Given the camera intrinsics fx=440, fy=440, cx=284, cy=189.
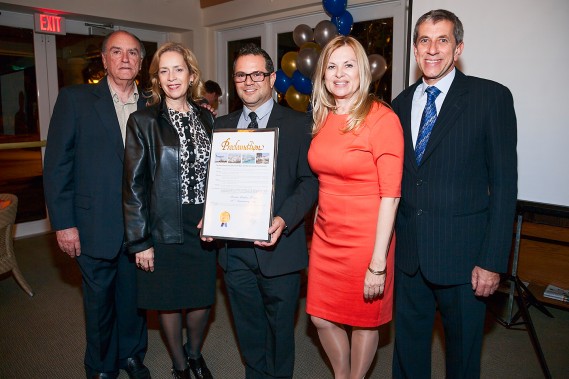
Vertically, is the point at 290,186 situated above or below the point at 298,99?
below

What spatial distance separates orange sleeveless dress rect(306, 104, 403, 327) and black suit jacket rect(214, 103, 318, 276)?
0.06 m

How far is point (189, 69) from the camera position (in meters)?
2.18

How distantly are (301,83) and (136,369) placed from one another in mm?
3140

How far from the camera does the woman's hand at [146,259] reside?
2113 mm

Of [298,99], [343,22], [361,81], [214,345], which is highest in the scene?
[343,22]

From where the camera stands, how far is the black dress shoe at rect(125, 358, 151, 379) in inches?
103

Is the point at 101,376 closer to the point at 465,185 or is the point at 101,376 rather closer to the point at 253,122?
the point at 253,122

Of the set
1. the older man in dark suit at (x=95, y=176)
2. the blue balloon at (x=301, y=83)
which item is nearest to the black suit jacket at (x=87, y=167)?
the older man in dark suit at (x=95, y=176)

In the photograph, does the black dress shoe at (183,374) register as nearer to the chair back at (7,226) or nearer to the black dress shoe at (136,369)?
the black dress shoe at (136,369)

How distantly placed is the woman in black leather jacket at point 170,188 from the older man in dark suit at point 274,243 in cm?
16

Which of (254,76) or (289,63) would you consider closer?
(254,76)

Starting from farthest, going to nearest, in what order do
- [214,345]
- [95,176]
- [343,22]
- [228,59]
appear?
[228,59]
[343,22]
[214,345]
[95,176]

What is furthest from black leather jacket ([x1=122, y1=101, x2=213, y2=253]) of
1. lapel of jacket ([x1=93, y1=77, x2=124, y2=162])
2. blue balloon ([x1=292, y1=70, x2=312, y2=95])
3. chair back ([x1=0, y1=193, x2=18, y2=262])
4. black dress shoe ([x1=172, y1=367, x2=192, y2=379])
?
blue balloon ([x1=292, y1=70, x2=312, y2=95])

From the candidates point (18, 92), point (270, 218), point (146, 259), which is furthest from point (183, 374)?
point (18, 92)
